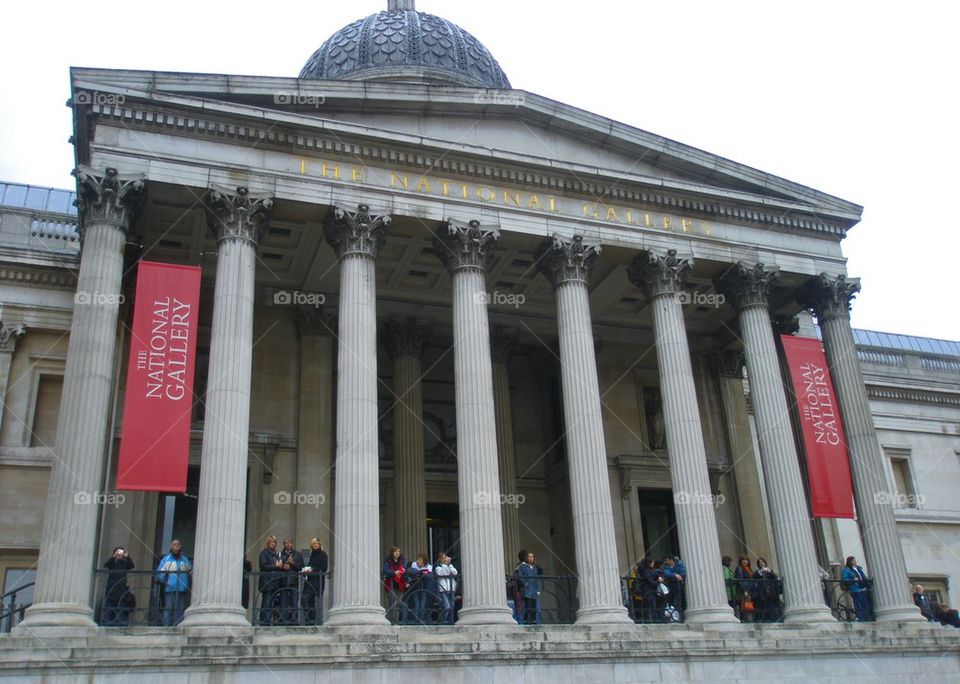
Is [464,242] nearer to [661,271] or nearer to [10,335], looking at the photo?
[661,271]

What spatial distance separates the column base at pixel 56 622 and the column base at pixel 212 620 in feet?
4.87

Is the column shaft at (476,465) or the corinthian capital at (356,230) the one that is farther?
the corinthian capital at (356,230)

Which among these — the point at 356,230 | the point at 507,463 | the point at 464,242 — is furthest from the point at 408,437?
the point at 356,230

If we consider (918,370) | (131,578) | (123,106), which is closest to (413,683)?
(131,578)

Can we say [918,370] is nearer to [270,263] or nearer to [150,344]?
[270,263]

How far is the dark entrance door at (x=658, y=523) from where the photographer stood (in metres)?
27.6

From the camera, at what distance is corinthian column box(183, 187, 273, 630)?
16.1m

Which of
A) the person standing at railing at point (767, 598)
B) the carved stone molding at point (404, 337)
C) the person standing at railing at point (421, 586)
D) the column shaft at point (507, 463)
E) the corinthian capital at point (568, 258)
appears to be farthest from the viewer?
the carved stone molding at point (404, 337)

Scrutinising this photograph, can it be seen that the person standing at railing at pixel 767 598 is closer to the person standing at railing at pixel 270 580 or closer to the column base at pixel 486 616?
the column base at pixel 486 616

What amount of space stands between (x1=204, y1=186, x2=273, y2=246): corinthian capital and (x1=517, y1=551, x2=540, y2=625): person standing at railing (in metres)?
8.78

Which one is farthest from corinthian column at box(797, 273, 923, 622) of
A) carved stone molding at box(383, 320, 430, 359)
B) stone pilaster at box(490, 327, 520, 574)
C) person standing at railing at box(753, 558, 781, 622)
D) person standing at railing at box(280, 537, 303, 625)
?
person standing at railing at box(280, 537, 303, 625)

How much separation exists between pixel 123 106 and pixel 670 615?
15.7 metres

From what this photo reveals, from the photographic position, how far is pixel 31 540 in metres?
21.8

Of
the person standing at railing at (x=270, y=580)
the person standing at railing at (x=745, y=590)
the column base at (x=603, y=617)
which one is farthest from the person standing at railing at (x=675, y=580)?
the person standing at railing at (x=270, y=580)
